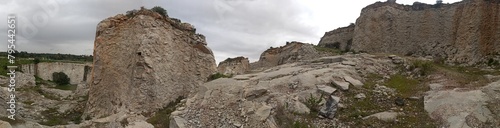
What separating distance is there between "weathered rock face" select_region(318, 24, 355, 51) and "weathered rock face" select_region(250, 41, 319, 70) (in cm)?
502

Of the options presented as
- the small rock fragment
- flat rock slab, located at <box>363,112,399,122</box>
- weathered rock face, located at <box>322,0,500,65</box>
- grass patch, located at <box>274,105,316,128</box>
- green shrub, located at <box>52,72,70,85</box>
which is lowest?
green shrub, located at <box>52,72,70,85</box>

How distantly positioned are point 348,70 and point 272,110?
4295 millimetres

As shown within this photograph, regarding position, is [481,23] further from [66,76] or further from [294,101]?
[66,76]

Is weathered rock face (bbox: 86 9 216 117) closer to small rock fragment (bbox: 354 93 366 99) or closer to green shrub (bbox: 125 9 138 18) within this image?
green shrub (bbox: 125 9 138 18)

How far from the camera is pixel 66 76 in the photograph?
131 ft

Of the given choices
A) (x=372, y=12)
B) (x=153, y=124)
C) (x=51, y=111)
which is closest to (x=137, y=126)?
(x=153, y=124)

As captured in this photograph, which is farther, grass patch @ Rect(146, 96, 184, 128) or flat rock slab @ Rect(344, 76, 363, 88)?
flat rock slab @ Rect(344, 76, 363, 88)

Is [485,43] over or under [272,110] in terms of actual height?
over

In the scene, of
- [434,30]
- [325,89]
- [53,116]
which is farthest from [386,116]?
[434,30]

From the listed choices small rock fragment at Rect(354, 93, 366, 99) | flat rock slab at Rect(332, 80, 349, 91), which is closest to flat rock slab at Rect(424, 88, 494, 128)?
small rock fragment at Rect(354, 93, 366, 99)

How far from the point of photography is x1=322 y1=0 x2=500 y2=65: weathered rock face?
1638 centimetres

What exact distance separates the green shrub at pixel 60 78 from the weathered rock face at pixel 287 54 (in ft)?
68.5

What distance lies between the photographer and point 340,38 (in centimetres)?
2998

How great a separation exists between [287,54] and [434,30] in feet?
29.4
